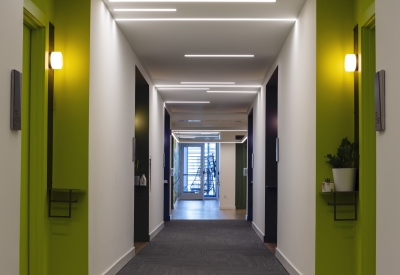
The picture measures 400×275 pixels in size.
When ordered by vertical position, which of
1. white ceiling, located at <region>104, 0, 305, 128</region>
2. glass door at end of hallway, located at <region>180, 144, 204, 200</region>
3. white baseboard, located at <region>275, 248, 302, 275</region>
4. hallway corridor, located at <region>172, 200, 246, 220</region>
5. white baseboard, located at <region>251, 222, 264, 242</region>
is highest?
white ceiling, located at <region>104, 0, 305, 128</region>

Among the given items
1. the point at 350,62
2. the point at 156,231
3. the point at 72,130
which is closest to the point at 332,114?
the point at 350,62

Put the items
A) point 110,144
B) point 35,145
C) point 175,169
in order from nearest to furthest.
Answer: point 35,145
point 110,144
point 175,169

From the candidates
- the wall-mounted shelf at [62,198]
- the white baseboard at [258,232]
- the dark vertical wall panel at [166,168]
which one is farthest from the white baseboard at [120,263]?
the dark vertical wall panel at [166,168]

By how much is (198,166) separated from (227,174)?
711 centimetres

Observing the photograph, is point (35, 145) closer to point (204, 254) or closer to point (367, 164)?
point (367, 164)

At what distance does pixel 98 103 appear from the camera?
5273 mm

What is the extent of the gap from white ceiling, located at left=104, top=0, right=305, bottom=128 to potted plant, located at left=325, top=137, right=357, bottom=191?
1659 mm

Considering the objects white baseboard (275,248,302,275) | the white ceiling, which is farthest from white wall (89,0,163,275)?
white baseboard (275,248,302,275)

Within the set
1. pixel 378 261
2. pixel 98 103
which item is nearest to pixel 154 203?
pixel 98 103

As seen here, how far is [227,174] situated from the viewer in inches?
745

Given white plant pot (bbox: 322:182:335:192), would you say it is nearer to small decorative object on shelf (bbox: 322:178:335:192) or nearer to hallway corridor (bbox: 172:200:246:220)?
small decorative object on shelf (bbox: 322:178:335:192)

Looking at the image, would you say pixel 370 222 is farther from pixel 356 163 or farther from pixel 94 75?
pixel 94 75

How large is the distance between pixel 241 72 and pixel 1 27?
21.5 ft

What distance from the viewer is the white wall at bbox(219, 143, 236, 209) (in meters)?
18.9
